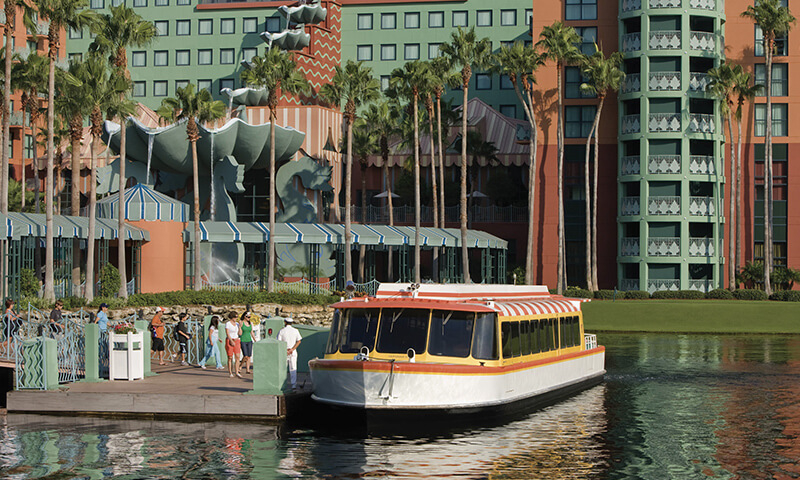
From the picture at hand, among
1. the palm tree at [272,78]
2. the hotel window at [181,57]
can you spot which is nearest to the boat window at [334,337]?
the palm tree at [272,78]

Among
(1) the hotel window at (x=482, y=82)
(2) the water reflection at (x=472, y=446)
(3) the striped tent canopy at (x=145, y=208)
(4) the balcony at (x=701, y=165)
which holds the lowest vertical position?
(2) the water reflection at (x=472, y=446)

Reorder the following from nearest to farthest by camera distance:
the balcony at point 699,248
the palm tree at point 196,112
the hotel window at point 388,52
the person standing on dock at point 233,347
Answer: the person standing on dock at point 233,347
the palm tree at point 196,112
the balcony at point 699,248
the hotel window at point 388,52

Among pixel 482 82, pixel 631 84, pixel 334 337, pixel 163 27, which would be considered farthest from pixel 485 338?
pixel 163 27

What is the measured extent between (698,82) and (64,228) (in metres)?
43.3

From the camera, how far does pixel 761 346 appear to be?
169 ft

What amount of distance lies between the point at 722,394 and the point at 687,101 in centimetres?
4531

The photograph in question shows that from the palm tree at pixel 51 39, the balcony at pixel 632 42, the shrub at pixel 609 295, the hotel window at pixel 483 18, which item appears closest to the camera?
the palm tree at pixel 51 39

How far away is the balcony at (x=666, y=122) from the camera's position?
246 ft

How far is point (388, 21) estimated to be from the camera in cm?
10900

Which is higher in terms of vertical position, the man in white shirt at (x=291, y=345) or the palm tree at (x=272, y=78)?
the palm tree at (x=272, y=78)

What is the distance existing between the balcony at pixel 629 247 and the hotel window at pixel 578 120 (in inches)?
336

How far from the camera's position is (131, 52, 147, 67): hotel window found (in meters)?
112

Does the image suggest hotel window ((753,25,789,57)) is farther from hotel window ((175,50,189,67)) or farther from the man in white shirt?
hotel window ((175,50,189,67))

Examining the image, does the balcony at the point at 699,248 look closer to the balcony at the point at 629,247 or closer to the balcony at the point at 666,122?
the balcony at the point at 629,247
